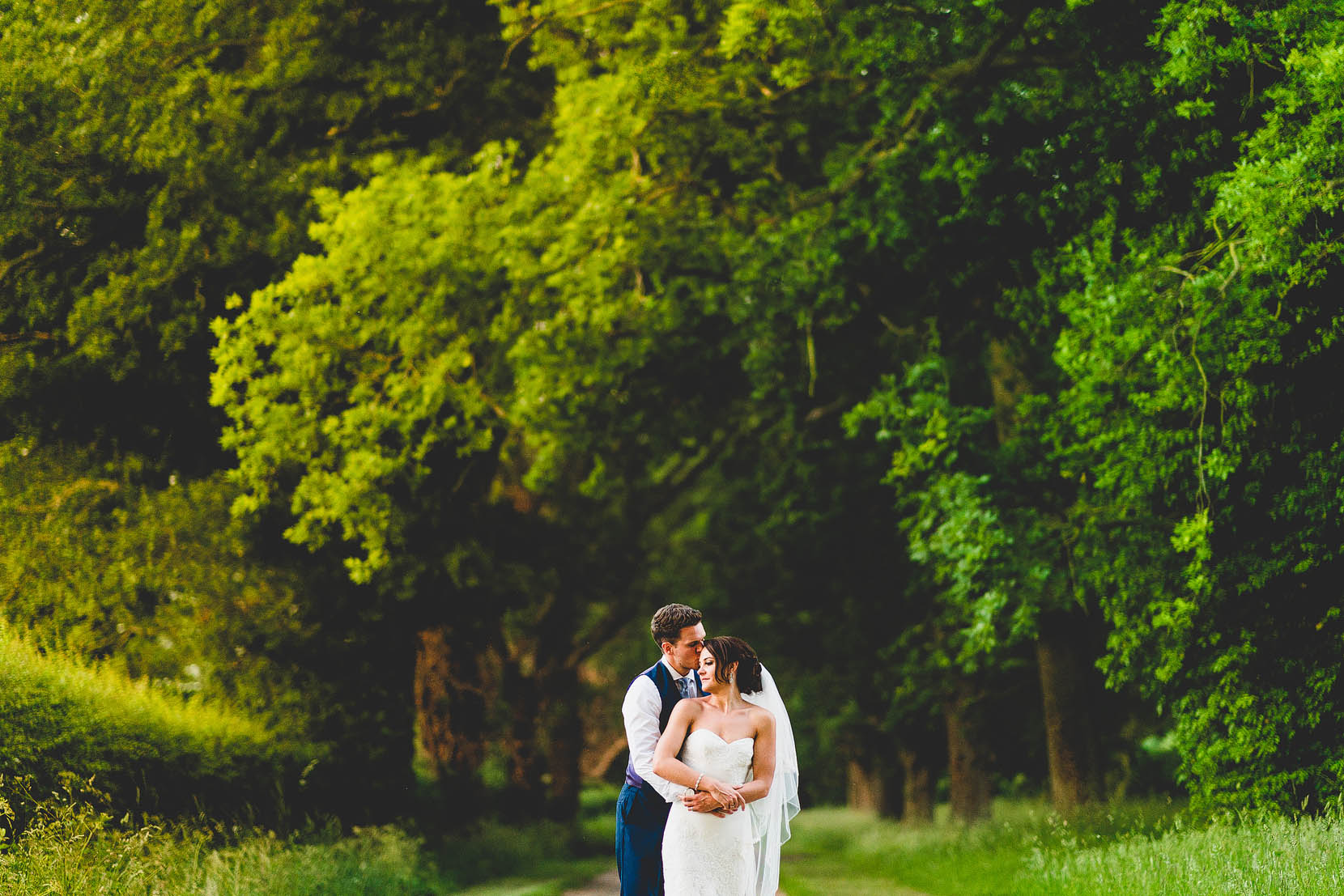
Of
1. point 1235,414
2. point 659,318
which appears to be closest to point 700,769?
point 1235,414

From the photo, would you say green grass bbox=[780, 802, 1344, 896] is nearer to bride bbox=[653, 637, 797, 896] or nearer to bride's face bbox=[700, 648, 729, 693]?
bride bbox=[653, 637, 797, 896]

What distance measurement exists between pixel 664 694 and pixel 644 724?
234 mm

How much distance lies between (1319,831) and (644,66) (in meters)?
10.5

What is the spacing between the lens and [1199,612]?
12.6 m

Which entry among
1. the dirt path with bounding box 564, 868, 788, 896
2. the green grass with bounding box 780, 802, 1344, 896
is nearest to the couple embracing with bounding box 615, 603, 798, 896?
the green grass with bounding box 780, 802, 1344, 896

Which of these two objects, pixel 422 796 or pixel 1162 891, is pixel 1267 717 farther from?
pixel 422 796

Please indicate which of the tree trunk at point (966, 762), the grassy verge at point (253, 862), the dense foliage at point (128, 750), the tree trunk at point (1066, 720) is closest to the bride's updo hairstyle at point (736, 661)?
the grassy verge at point (253, 862)

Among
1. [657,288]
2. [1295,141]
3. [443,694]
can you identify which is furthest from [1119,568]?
[443,694]

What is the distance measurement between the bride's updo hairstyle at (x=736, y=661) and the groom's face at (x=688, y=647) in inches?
2.9

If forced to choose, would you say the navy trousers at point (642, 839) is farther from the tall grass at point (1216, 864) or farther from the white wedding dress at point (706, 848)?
the tall grass at point (1216, 864)

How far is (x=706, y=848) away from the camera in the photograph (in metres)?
6.89

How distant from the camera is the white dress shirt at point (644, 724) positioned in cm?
691

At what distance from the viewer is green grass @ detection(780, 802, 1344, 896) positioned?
9.36m

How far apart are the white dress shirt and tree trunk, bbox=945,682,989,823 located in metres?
16.6
